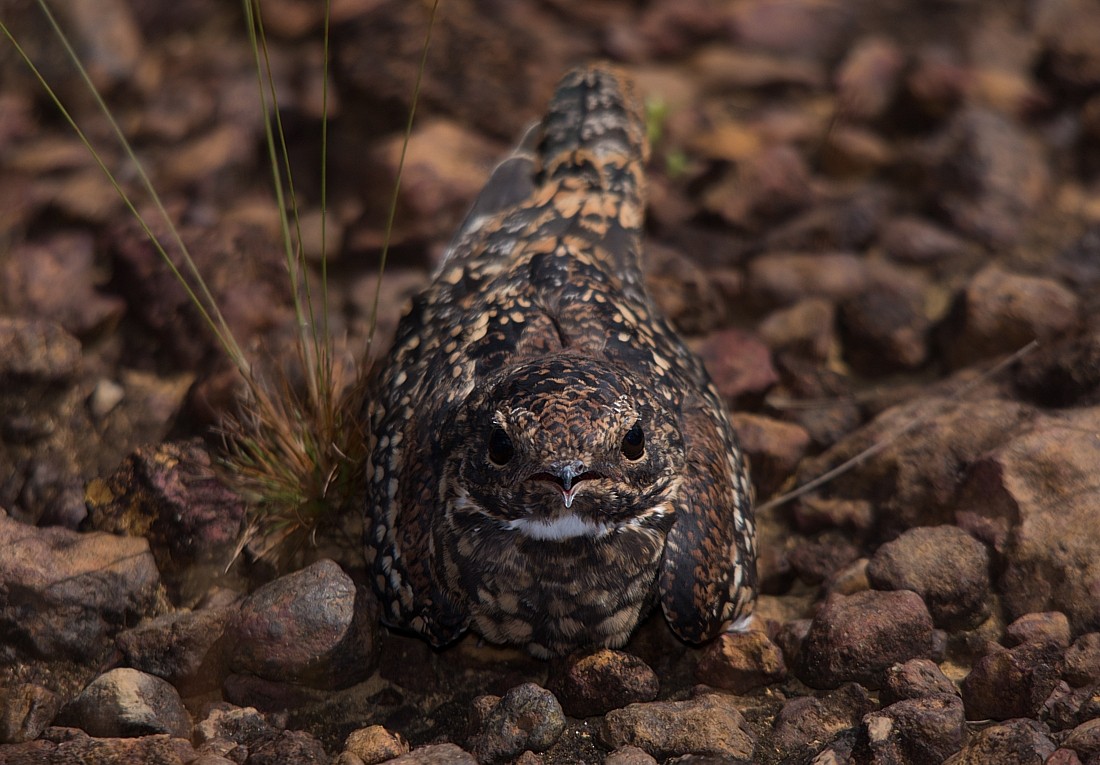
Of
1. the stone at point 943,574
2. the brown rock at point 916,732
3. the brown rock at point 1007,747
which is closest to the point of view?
the brown rock at point 1007,747

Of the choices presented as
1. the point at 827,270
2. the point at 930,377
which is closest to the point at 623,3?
the point at 827,270

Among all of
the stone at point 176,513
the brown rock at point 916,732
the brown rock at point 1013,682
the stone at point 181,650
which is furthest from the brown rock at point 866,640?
the stone at point 176,513

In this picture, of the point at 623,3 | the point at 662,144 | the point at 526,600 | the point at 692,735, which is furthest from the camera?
the point at 623,3

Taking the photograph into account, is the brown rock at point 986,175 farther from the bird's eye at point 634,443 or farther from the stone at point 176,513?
the stone at point 176,513

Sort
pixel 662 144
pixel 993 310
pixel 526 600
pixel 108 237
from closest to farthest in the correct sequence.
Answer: pixel 526 600 < pixel 993 310 < pixel 108 237 < pixel 662 144

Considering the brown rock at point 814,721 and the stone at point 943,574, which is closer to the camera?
the brown rock at point 814,721

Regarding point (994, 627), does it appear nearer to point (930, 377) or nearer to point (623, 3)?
point (930, 377)

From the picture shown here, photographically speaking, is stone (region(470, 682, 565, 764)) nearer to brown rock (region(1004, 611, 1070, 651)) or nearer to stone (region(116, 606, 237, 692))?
stone (region(116, 606, 237, 692))
